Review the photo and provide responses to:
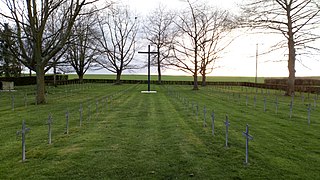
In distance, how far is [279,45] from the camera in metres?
29.1

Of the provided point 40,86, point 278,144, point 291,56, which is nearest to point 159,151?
point 278,144

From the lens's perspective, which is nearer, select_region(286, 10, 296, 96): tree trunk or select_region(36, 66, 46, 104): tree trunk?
Result: select_region(36, 66, 46, 104): tree trunk

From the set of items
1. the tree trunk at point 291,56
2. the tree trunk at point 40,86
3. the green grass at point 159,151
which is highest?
the tree trunk at point 291,56

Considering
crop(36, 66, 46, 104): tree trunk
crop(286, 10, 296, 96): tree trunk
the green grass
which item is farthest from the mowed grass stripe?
crop(286, 10, 296, 96): tree trunk

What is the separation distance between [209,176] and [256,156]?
75.8 inches

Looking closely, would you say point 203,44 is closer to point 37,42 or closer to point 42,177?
point 37,42

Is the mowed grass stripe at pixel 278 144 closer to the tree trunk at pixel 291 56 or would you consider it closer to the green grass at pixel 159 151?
the green grass at pixel 159 151

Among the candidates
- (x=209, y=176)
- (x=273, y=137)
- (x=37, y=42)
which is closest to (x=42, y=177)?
(x=209, y=176)

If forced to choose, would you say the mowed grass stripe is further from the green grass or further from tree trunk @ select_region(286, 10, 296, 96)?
tree trunk @ select_region(286, 10, 296, 96)

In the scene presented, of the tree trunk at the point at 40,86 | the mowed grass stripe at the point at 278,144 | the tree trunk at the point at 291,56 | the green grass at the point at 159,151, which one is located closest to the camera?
the green grass at the point at 159,151

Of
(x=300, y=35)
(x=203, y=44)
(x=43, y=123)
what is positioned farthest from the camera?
(x=203, y=44)

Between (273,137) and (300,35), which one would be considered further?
(300,35)

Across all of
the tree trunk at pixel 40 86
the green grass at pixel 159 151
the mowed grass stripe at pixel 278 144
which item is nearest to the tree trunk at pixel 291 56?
the mowed grass stripe at pixel 278 144

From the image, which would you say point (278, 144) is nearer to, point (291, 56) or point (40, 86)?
point (40, 86)
